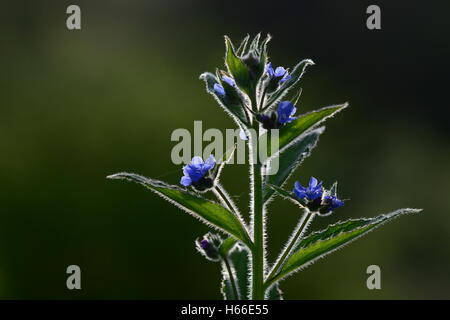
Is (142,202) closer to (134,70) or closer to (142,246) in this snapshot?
(142,246)

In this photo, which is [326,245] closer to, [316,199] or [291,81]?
[316,199]

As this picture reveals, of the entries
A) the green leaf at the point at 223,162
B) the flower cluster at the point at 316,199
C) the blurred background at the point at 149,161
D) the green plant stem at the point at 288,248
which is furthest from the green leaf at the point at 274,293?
the blurred background at the point at 149,161

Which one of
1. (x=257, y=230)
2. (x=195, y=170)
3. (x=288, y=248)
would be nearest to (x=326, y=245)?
(x=288, y=248)

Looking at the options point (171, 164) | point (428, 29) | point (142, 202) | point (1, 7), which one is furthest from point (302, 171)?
point (428, 29)

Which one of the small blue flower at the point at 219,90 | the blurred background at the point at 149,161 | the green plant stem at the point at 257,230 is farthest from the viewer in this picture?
the blurred background at the point at 149,161

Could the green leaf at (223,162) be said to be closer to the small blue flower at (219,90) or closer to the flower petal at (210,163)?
the flower petal at (210,163)

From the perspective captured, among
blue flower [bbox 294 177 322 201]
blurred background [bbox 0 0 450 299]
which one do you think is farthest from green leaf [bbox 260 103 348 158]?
blurred background [bbox 0 0 450 299]

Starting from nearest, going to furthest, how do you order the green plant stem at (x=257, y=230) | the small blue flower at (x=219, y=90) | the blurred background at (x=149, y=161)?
the green plant stem at (x=257, y=230) < the small blue flower at (x=219, y=90) < the blurred background at (x=149, y=161)
